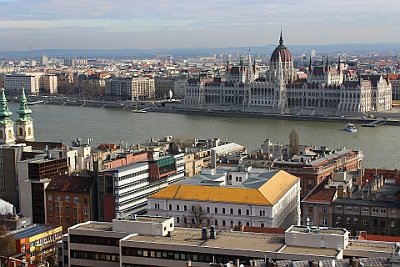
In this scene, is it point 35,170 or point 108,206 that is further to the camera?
point 35,170

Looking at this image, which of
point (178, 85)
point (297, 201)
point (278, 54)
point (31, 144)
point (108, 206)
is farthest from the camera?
point (178, 85)

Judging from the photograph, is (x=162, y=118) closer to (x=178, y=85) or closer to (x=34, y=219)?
(x=178, y=85)

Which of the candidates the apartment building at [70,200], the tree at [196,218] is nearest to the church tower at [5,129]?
the apartment building at [70,200]

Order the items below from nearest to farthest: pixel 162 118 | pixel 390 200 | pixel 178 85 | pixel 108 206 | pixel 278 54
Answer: pixel 390 200 < pixel 108 206 < pixel 162 118 < pixel 278 54 < pixel 178 85

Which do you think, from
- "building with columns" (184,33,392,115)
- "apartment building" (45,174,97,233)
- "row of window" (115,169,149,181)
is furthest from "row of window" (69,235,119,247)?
"building with columns" (184,33,392,115)

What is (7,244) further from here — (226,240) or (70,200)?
(226,240)

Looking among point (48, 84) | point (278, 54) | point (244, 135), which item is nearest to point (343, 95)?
point (278, 54)

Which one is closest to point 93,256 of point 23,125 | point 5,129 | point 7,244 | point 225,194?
point 7,244
